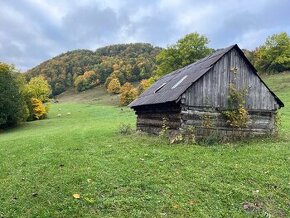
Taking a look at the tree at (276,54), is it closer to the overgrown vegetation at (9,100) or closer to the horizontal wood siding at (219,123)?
the overgrown vegetation at (9,100)

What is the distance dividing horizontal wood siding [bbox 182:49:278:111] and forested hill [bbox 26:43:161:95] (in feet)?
284

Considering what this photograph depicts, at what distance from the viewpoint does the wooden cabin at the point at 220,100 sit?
65.9 ft

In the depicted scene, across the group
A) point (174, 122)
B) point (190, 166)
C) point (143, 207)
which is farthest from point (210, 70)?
point (143, 207)

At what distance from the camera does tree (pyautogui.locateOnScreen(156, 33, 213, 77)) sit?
66.7m

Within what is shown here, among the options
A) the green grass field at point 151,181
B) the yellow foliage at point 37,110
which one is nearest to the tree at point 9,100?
the yellow foliage at point 37,110

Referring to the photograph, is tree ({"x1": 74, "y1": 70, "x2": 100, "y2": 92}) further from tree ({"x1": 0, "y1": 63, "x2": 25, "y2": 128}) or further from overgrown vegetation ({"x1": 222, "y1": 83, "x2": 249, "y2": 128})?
overgrown vegetation ({"x1": 222, "y1": 83, "x2": 249, "y2": 128})

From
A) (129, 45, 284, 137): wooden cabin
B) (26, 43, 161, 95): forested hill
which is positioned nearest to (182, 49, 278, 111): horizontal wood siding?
(129, 45, 284, 137): wooden cabin

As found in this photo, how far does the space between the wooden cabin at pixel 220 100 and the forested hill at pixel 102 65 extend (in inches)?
3405

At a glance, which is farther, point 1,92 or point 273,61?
point 273,61

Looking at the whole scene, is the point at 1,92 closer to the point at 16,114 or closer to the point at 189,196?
the point at 16,114

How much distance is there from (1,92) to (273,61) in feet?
170

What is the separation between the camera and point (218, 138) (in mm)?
19953

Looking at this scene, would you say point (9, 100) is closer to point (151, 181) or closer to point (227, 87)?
point (227, 87)

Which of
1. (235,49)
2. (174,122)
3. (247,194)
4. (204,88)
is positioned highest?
(235,49)
